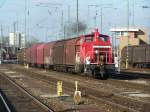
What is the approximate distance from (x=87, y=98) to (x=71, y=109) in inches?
188

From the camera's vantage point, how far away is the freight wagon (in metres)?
64.2

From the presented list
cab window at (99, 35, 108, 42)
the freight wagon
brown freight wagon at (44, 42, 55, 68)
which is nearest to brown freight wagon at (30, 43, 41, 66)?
brown freight wagon at (44, 42, 55, 68)

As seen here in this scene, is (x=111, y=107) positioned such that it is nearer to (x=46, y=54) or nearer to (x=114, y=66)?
(x=114, y=66)

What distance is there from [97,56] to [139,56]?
3023 centimetres

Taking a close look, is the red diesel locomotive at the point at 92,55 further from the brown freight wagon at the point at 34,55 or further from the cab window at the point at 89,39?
the brown freight wagon at the point at 34,55

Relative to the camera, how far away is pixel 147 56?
63.8 meters

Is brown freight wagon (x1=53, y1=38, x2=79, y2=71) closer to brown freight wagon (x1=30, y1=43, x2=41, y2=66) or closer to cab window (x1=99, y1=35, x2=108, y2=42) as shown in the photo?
cab window (x1=99, y1=35, x2=108, y2=42)

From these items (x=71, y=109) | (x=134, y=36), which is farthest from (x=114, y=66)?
(x=134, y=36)

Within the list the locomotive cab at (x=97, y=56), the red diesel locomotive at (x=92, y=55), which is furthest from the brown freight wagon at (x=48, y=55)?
the locomotive cab at (x=97, y=56)

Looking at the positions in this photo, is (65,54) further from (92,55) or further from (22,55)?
(22,55)

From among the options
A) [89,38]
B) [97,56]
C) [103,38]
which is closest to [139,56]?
[103,38]

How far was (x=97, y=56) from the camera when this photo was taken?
119 ft

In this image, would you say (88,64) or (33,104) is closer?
(33,104)

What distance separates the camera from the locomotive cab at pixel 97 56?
35750mm
